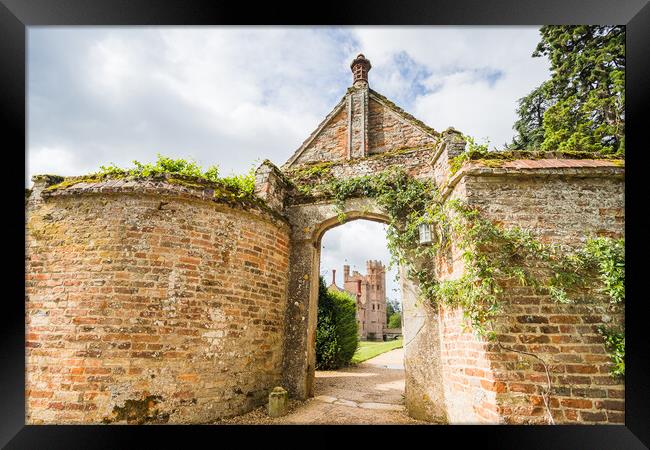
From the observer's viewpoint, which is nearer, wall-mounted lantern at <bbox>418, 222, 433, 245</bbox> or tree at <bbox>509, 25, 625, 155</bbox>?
wall-mounted lantern at <bbox>418, 222, 433, 245</bbox>

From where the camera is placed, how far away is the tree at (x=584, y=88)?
35.3 ft

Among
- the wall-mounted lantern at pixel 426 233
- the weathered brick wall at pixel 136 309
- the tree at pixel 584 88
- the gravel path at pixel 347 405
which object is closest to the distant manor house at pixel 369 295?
the tree at pixel 584 88

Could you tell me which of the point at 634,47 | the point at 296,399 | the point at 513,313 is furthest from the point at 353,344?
the point at 634,47

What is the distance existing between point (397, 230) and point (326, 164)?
2.51m

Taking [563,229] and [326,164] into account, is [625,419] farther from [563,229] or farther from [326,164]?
[326,164]

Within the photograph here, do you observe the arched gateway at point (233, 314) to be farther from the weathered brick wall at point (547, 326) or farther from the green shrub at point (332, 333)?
the green shrub at point (332, 333)

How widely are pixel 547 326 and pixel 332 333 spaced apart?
788 centimetres

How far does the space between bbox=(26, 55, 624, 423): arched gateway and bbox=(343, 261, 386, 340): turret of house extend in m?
35.3

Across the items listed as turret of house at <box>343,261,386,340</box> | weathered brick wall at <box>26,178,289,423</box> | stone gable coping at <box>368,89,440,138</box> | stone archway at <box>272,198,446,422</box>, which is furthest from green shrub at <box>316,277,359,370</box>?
turret of house at <box>343,261,386,340</box>

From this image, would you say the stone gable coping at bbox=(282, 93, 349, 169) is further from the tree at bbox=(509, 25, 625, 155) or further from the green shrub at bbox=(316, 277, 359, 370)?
the tree at bbox=(509, 25, 625, 155)

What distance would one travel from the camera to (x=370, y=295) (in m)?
45.8

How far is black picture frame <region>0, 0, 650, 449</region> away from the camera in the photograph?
308 cm

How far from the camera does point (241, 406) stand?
206 inches
